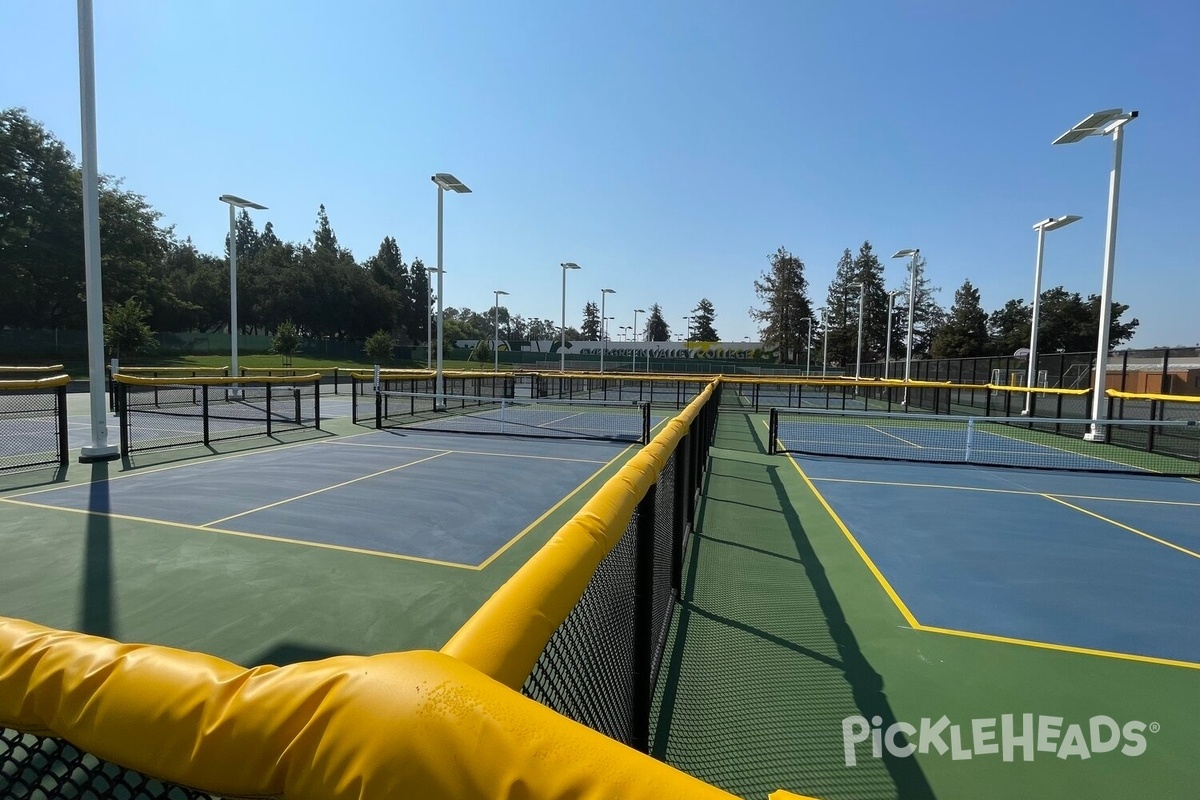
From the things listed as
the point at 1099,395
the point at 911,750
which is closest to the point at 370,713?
the point at 911,750

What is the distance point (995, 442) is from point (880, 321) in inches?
3240

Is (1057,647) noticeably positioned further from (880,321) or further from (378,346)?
(880,321)

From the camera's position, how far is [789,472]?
12.3m

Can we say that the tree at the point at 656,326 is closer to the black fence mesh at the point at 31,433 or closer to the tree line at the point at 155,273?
the tree line at the point at 155,273

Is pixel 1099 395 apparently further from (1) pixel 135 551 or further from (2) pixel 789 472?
(1) pixel 135 551

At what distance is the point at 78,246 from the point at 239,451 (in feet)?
183

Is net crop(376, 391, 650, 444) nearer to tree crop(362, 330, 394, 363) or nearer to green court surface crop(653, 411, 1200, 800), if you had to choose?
green court surface crop(653, 411, 1200, 800)

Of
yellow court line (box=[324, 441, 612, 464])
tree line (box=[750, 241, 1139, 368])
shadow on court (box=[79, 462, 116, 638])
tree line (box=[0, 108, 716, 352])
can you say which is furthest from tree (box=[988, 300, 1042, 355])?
shadow on court (box=[79, 462, 116, 638])

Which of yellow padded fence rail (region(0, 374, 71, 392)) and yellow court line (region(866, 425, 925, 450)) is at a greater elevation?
yellow padded fence rail (region(0, 374, 71, 392))

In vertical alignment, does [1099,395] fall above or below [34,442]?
above

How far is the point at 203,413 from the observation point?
14789 mm

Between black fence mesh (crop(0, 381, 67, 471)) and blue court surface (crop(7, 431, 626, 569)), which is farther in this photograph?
black fence mesh (crop(0, 381, 67, 471))

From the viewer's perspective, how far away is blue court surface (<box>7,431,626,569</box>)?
7.38 metres

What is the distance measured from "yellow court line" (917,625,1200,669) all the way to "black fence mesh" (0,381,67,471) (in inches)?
594
